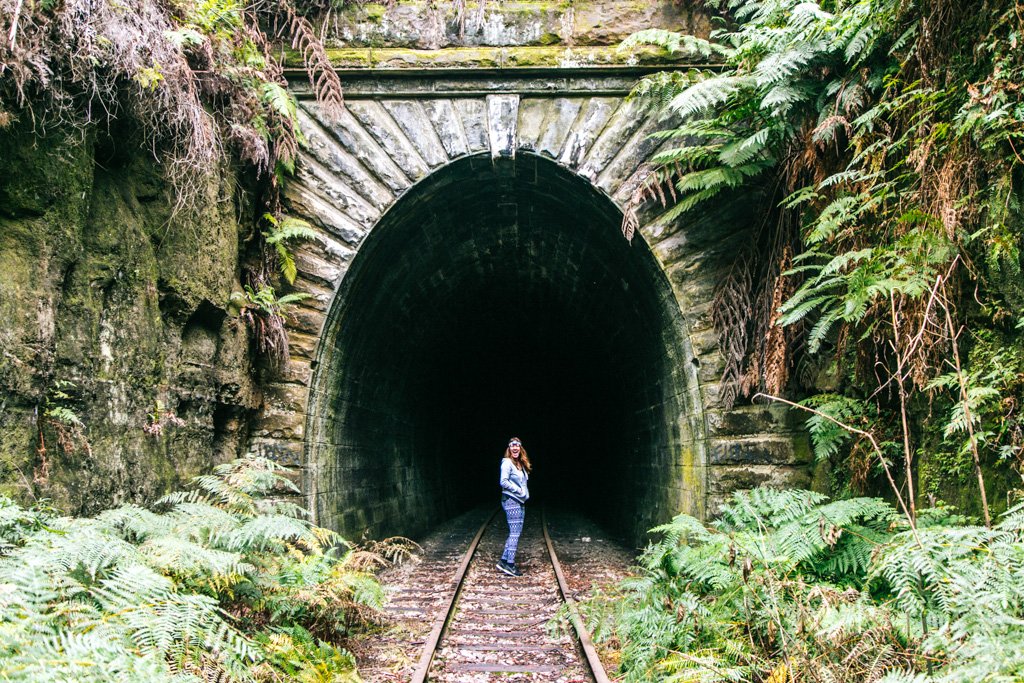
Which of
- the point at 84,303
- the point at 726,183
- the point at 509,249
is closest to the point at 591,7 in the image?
the point at 726,183

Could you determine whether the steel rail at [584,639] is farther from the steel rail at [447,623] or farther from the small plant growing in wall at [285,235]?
the small plant growing in wall at [285,235]

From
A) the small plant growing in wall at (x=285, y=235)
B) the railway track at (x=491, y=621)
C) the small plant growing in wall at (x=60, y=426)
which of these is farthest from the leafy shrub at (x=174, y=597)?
the small plant growing in wall at (x=285, y=235)

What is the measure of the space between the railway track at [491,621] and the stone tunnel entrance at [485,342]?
1.32m

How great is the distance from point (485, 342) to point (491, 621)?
9995mm

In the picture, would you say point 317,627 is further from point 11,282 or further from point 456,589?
point 11,282

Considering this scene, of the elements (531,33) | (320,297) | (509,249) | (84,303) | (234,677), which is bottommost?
(234,677)

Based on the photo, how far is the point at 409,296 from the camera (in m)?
9.95

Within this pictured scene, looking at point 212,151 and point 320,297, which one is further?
point 320,297

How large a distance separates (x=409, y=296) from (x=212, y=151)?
4.33 m

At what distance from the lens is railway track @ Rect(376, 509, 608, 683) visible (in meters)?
4.91

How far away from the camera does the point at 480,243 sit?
10.3m

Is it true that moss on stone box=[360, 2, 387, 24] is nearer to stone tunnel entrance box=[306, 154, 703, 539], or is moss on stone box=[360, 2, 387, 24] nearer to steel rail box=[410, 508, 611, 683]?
stone tunnel entrance box=[306, 154, 703, 539]

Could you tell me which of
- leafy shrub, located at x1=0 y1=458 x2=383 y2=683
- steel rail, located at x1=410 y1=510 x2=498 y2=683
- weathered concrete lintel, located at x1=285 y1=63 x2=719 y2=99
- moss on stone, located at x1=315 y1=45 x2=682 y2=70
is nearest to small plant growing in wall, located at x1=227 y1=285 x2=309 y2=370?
leafy shrub, located at x1=0 y1=458 x2=383 y2=683

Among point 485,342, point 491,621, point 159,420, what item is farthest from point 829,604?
point 485,342
